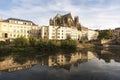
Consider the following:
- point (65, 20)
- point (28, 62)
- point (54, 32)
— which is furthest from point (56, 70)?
point (65, 20)

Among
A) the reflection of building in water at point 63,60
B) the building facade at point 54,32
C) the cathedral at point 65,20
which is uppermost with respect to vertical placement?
the cathedral at point 65,20

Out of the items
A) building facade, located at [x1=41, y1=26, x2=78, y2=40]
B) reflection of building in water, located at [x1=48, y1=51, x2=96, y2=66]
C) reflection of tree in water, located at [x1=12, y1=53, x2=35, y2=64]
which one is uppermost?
building facade, located at [x1=41, y1=26, x2=78, y2=40]

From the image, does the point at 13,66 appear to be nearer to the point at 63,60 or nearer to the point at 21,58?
the point at 21,58

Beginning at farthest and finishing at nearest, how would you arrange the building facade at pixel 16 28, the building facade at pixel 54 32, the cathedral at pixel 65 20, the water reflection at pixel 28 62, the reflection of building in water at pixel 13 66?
the cathedral at pixel 65 20
the building facade at pixel 54 32
the building facade at pixel 16 28
the water reflection at pixel 28 62
the reflection of building in water at pixel 13 66

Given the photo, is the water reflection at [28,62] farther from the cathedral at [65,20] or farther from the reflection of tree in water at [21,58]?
the cathedral at [65,20]

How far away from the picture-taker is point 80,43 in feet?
366

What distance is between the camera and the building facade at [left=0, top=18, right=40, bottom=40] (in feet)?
301

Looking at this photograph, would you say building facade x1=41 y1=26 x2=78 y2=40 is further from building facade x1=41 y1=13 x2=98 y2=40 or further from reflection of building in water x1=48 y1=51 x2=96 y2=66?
reflection of building in water x1=48 y1=51 x2=96 y2=66

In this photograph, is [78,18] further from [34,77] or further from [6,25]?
[34,77]

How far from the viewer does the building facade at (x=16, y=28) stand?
91.7 metres

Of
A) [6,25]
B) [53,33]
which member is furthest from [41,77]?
[53,33]

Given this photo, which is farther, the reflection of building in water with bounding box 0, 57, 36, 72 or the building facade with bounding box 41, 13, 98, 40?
the building facade with bounding box 41, 13, 98, 40

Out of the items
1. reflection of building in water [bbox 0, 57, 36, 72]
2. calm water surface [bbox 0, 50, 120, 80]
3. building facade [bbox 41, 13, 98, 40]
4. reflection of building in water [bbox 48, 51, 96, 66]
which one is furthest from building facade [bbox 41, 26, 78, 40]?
reflection of building in water [bbox 0, 57, 36, 72]

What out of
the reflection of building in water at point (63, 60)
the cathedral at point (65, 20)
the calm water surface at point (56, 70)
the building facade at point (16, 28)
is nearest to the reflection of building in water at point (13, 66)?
the calm water surface at point (56, 70)
